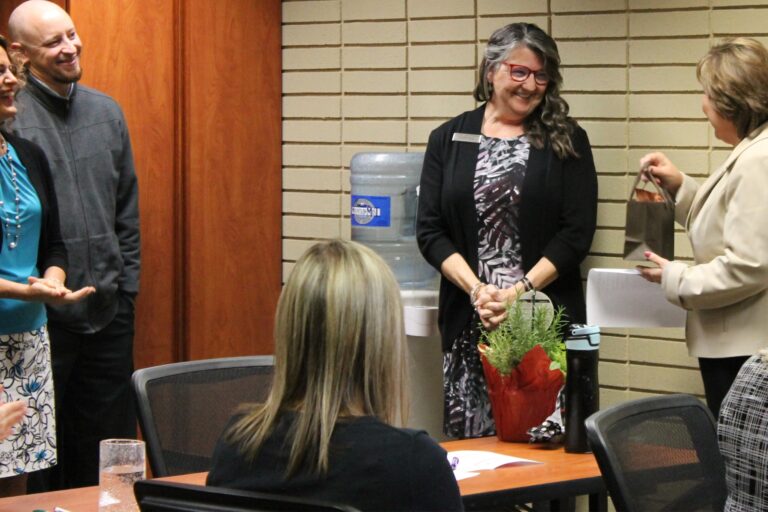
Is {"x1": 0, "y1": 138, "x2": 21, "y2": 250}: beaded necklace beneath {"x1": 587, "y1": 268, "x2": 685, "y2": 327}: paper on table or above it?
above

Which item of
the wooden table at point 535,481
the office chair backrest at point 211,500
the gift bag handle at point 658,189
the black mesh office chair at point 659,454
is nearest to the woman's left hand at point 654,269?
the gift bag handle at point 658,189

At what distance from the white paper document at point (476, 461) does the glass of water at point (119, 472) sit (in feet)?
2.52

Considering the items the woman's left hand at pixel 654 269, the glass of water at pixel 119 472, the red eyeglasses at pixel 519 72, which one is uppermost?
the red eyeglasses at pixel 519 72

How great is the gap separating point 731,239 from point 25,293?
2.03 m

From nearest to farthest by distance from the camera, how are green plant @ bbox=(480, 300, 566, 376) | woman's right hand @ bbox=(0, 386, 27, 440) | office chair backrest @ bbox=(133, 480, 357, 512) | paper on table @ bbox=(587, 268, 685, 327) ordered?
office chair backrest @ bbox=(133, 480, 357, 512)
woman's right hand @ bbox=(0, 386, 27, 440)
green plant @ bbox=(480, 300, 566, 376)
paper on table @ bbox=(587, 268, 685, 327)

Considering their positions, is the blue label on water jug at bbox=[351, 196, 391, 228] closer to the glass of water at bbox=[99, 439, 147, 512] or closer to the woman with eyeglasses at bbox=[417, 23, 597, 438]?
the woman with eyeglasses at bbox=[417, 23, 597, 438]

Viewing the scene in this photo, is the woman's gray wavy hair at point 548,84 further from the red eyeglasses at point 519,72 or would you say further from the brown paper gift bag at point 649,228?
the brown paper gift bag at point 649,228

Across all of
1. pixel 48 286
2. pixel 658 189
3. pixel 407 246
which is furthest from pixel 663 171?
pixel 48 286

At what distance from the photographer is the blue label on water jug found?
15.2 ft

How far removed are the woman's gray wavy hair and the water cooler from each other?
0.75 meters

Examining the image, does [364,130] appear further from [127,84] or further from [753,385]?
[753,385]

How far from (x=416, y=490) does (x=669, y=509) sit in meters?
0.65

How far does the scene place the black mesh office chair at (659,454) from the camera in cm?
218

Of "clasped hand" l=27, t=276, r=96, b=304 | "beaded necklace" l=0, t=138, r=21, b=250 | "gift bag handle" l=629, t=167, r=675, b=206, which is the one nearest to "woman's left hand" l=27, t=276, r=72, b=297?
"clasped hand" l=27, t=276, r=96, b=304
